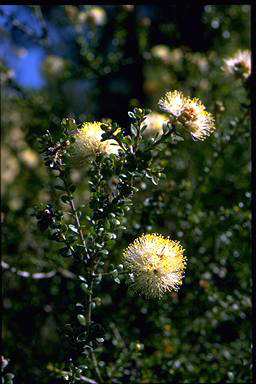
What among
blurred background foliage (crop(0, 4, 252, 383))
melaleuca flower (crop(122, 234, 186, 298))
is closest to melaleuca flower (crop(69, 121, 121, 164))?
blurred background foliage (crop(0, 4, 252, 383))

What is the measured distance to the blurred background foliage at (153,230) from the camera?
2.15 metres

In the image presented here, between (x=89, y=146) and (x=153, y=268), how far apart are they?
0.40 m

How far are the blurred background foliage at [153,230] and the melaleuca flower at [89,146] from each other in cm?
15

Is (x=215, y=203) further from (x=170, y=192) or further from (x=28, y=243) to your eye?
(x=28, y=243)

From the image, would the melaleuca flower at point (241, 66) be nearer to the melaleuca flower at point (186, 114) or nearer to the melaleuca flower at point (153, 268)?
the melaleuca flower at point (186, 114)

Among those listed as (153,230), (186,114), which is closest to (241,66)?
(186,114)

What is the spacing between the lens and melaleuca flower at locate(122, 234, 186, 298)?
1322 mm

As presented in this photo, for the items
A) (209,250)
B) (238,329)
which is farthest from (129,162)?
(238,329)

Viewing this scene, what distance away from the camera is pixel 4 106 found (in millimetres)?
4207

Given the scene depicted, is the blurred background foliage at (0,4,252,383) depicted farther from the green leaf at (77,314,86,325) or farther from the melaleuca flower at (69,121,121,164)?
the green leaf at (77,314,86,325)

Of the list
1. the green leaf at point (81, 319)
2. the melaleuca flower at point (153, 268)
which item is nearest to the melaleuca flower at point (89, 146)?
the melaleuca flower at point (153, 268)

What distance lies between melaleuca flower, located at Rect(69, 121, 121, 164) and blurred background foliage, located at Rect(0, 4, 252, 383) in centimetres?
15

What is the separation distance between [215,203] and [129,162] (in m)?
1.90

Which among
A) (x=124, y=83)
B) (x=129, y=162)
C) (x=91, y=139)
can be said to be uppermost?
(x=124, y=83)
